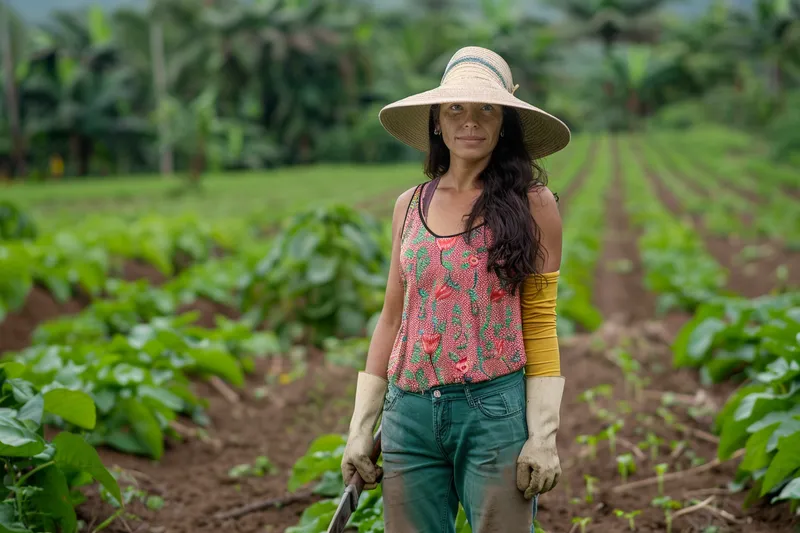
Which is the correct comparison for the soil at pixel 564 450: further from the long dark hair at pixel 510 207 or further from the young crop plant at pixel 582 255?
the long dark hair at pixel 510 207

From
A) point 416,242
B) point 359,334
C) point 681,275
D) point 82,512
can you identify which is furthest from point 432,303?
point 681,275

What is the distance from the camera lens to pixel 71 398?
106 inches

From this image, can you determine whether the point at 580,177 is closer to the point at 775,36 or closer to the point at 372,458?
the point at 775,36

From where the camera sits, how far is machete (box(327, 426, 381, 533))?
2.09 meters

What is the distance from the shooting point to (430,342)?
2158mm

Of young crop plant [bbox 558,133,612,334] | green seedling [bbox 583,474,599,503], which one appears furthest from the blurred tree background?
green seedling [bbox 583,474,599,503]

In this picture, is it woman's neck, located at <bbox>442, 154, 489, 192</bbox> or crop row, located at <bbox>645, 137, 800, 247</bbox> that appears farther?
crop row, located at <bbox>645, 137, 800, 247</bbox>

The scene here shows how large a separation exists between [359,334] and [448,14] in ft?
143

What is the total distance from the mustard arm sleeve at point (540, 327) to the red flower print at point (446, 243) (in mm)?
205

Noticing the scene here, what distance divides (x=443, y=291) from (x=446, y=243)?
119 mm

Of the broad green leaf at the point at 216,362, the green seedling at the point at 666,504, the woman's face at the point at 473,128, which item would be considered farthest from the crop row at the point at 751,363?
the broad green leaf at the point at 216,362

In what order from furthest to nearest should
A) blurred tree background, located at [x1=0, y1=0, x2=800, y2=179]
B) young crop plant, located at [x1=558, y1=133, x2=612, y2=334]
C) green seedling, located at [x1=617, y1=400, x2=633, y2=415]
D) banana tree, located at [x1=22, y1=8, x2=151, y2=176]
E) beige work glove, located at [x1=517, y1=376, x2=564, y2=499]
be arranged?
blurred tree background, located at [x1=0, y1=0, x2=800, y2=179] → banana tree, located at [x1=22, y1=8, x2=151, y2=176] → young crop plant, located at [x1=558, y1=133, x2=612, y2=334] → green seedling, located at [x1=617, y1=400, x2=633, y2=415] → beige work glove, located at [x1=517, y1=376, x2=564, y2=499]

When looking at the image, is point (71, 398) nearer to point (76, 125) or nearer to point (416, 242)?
point (416, 242)

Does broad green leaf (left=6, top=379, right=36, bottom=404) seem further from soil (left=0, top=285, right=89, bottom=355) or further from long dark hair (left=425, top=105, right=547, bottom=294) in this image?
soil (left=0, top=285, right=89, bottom=355)
